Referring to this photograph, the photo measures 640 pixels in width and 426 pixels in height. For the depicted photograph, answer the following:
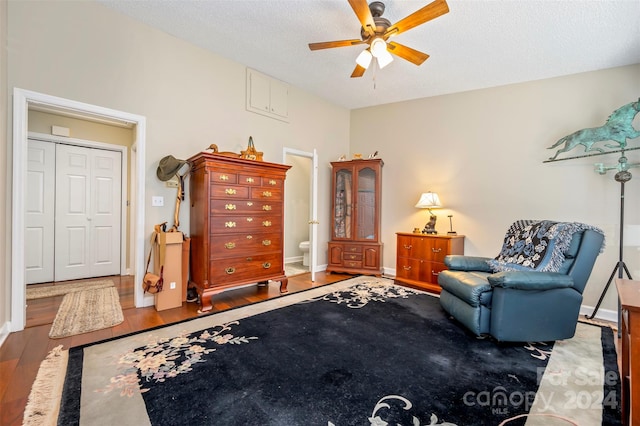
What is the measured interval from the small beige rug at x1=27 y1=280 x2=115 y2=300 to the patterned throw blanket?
503cm

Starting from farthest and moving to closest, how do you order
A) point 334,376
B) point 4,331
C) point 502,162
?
1. point 502,162
2. point 4,331
3. point 334,376

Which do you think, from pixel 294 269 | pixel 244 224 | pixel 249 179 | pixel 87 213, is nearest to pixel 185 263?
pixel 244 224

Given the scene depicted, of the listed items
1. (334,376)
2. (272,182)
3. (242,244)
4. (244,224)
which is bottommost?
(334,376)

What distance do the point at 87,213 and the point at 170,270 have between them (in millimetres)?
2508

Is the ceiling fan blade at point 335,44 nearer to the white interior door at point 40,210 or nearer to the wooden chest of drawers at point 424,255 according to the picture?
the wooden chest of drawers at point 424,255

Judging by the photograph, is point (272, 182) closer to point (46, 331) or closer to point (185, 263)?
point (185, 263)

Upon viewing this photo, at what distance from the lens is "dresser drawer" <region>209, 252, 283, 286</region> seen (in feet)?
9.76

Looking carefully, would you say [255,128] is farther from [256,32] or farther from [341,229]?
[341,229]

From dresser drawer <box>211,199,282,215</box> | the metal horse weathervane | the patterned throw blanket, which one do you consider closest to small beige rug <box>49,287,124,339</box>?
dresser drawer <box>211,199,282,215</box>

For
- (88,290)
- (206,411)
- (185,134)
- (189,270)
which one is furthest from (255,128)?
(206,411)

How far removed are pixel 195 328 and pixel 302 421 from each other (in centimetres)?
149

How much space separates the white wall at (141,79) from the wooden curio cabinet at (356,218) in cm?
125

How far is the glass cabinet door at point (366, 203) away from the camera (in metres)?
4.68

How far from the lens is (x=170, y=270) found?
2938 millimetres
